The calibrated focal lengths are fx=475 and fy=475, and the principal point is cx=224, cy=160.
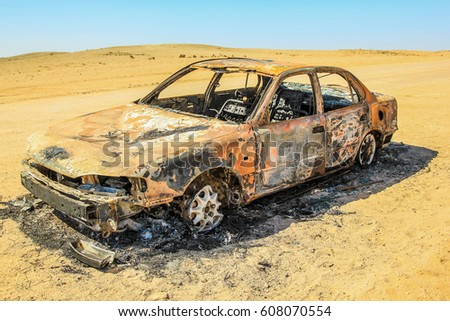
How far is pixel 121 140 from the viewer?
4.89 metres

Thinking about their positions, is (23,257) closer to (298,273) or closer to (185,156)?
(185,156)

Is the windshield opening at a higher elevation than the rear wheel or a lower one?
higher

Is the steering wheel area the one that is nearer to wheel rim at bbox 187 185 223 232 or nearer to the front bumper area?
wheel rim at bbox 187 185 223 232

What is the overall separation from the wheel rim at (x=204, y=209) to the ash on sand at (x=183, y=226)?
9cm

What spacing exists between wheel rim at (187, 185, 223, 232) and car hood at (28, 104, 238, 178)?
535 mm

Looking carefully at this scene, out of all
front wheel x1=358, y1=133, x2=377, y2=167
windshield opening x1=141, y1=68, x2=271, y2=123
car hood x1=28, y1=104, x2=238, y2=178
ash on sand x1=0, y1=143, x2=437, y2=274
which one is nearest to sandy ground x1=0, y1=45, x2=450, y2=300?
ash on sand x1=0, y1=143, x2=437, y2=274

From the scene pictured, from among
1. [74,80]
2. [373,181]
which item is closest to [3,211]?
[373,181]

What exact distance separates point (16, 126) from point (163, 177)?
7.64 m

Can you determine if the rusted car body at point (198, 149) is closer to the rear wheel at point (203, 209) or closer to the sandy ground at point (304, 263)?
the rear wheel at point (203, 209)

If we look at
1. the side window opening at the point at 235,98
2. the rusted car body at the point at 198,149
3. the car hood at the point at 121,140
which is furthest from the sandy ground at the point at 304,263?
the side window opening at the point at 235,98

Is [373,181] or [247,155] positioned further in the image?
[373,181]

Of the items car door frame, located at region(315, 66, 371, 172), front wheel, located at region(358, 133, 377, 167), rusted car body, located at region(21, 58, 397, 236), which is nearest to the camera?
rusted car body, located at region(21, 58, 397, 236)

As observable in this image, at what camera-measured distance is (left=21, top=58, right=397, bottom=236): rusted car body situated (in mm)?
4262
